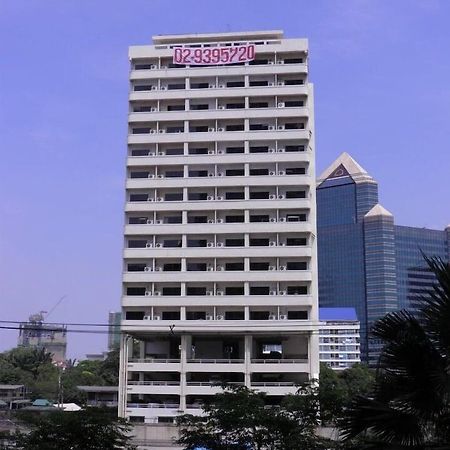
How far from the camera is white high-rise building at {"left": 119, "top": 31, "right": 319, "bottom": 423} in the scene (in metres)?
59.0

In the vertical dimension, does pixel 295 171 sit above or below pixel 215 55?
below

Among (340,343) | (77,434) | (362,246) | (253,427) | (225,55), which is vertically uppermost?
(225,55)

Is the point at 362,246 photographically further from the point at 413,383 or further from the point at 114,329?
the point at 413,383

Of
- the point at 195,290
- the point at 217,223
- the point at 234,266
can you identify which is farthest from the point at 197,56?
the point at 195,290

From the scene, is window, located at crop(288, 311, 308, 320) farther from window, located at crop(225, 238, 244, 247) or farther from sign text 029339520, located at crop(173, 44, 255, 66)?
sign text 029339520, located at crop(173, 44, 255, 66)

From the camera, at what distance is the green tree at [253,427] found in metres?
14.2

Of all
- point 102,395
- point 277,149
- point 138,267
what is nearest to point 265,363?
point 138,267

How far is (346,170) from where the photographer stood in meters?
174

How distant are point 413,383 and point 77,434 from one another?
8593mm

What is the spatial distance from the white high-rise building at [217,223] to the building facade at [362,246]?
265ft

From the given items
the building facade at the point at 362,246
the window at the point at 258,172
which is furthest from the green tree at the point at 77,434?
the building facade at the point at 362,246

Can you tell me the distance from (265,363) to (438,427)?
164ft

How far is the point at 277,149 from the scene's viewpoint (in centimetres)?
6328

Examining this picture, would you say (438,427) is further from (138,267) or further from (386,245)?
(386,245)
